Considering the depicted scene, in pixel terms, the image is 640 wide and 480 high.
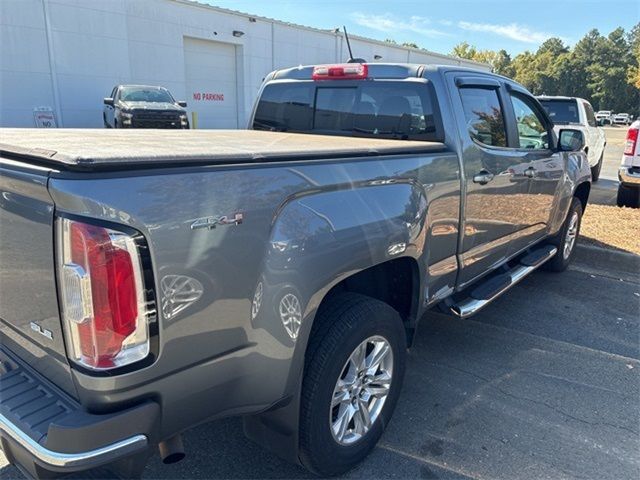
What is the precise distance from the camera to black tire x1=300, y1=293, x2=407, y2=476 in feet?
7.16

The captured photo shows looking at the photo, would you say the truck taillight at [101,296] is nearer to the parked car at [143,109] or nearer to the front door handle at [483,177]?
the front door handle at [483,177]

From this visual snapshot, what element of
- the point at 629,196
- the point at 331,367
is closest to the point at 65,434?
the point at 331,367

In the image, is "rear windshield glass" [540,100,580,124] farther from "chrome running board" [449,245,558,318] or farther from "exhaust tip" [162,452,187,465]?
"exhaust tip" [162,452,187,465]

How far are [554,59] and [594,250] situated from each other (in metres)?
97.1

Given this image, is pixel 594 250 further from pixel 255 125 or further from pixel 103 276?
pixel 103 276

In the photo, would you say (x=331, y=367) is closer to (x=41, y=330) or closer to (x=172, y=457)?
(x=172, y=457)

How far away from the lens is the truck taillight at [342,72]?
358cm

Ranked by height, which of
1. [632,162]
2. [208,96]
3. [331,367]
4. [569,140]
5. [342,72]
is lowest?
[331,367]

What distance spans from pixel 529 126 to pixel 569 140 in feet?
1.83

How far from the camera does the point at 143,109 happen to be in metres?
14.1

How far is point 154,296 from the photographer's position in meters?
1.58

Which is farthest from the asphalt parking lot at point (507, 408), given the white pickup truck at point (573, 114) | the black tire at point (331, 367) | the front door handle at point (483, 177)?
the white pickup truck at point (573, 114)

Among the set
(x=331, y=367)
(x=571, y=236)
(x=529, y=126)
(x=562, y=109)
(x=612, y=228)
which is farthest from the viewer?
(x=562, y=109)

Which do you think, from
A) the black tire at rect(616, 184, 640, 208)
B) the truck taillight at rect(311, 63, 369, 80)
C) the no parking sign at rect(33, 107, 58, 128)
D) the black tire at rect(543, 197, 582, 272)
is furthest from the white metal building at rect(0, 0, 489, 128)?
the black tire at rect(616, 184, 640, 208)
